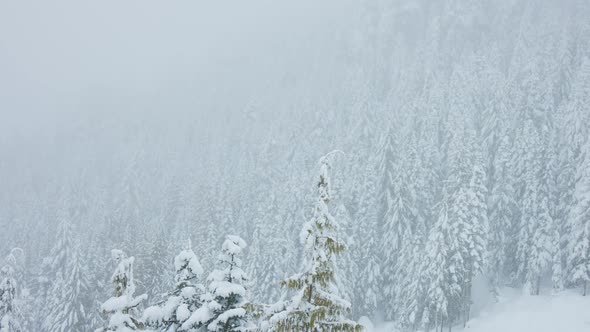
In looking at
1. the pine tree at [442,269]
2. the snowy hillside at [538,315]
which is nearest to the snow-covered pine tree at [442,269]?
the pine tree at [442,269]

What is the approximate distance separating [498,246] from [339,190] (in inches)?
745

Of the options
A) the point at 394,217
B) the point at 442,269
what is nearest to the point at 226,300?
the point at 442,269

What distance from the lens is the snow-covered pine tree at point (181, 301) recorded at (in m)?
10.5

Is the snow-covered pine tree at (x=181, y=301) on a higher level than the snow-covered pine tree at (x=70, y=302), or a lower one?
higher

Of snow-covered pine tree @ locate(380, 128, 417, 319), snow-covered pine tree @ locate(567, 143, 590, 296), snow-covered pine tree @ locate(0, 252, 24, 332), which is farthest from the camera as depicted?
snow-covered pine tree @ locate(380, 128, 417, 319)

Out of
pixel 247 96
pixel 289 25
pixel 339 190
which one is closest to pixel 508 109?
pixel 339 190

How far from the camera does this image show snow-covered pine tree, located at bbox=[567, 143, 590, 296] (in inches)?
1612

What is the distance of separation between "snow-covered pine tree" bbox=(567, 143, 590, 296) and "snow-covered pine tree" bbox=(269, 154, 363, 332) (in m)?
41.6

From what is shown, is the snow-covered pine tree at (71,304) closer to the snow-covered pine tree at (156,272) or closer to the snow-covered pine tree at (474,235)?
the snow-covered pine tree at (156,272)

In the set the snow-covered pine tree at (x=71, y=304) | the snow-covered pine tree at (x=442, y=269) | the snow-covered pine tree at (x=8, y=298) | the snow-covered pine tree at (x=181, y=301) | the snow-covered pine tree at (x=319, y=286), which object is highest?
the snow-covered pine tree at (x=319, y=286)

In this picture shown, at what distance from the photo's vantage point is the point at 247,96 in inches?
5979

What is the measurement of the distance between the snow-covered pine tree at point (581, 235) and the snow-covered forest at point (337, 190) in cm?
24

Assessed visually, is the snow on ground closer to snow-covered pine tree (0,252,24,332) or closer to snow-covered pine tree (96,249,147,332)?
snow-covered pine tree (0,252,24,332)

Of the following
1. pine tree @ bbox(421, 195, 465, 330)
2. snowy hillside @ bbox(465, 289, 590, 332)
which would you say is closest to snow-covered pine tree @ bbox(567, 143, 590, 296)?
snowy hillside @ bbox(465, 289, 590, 332)
